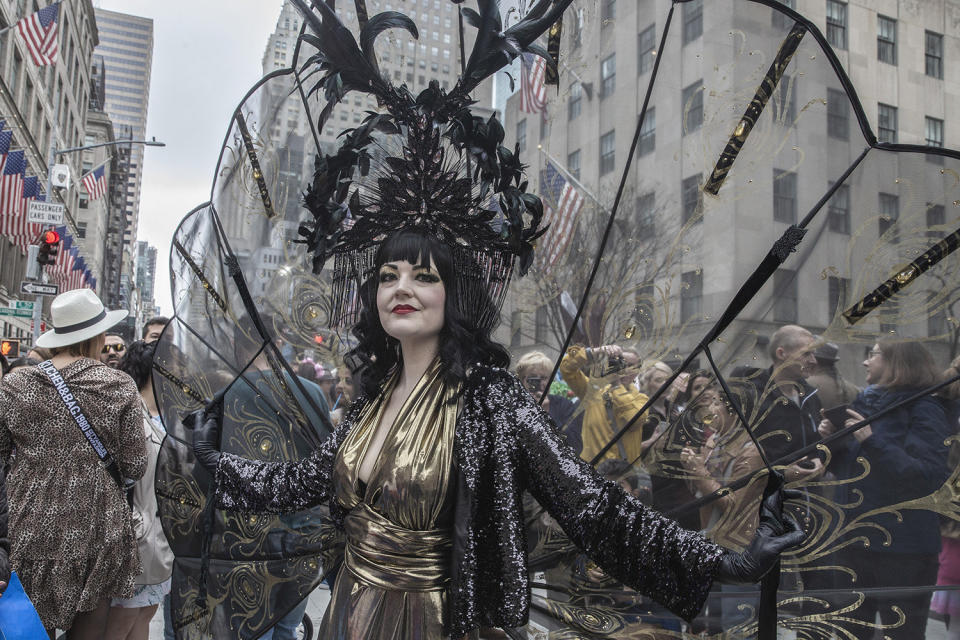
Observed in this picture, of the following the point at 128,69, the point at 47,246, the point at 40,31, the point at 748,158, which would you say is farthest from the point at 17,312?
the point at 128,69

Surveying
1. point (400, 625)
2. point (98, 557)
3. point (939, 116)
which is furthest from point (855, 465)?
point (98, 557)

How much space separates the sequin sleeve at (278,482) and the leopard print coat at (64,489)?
1058 millimetres

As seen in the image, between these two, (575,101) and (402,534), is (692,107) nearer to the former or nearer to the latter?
(575,101)

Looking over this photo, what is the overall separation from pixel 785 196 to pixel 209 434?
5.74 feet

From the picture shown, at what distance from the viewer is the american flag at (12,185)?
11734 millimetres

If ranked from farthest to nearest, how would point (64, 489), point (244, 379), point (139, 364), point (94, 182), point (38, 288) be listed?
point (94, 182) → point (38, 288) → point (139, 364) → point (64, 489) → point (244, 379)

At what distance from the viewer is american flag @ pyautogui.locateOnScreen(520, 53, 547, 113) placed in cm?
→ 192

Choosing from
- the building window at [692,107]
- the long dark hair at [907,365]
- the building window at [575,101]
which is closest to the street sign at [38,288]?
the building window at [575,101]

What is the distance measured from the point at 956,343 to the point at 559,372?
0.93m

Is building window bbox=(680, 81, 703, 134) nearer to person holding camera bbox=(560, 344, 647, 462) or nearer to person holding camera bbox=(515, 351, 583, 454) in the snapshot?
person holding camera bbox=(560, 344, 647, 462)

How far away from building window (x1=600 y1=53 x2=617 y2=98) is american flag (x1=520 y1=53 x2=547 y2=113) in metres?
0.16

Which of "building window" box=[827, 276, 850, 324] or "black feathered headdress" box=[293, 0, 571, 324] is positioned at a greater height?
"black feathered headdress" box=[293, 0, 571, 324]

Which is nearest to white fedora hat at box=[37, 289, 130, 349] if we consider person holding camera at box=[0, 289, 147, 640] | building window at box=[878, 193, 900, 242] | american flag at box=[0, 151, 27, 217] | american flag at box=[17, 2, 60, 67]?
person holding camera at box=[0, 289, 147, 640]

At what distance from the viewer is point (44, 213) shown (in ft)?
39.4
